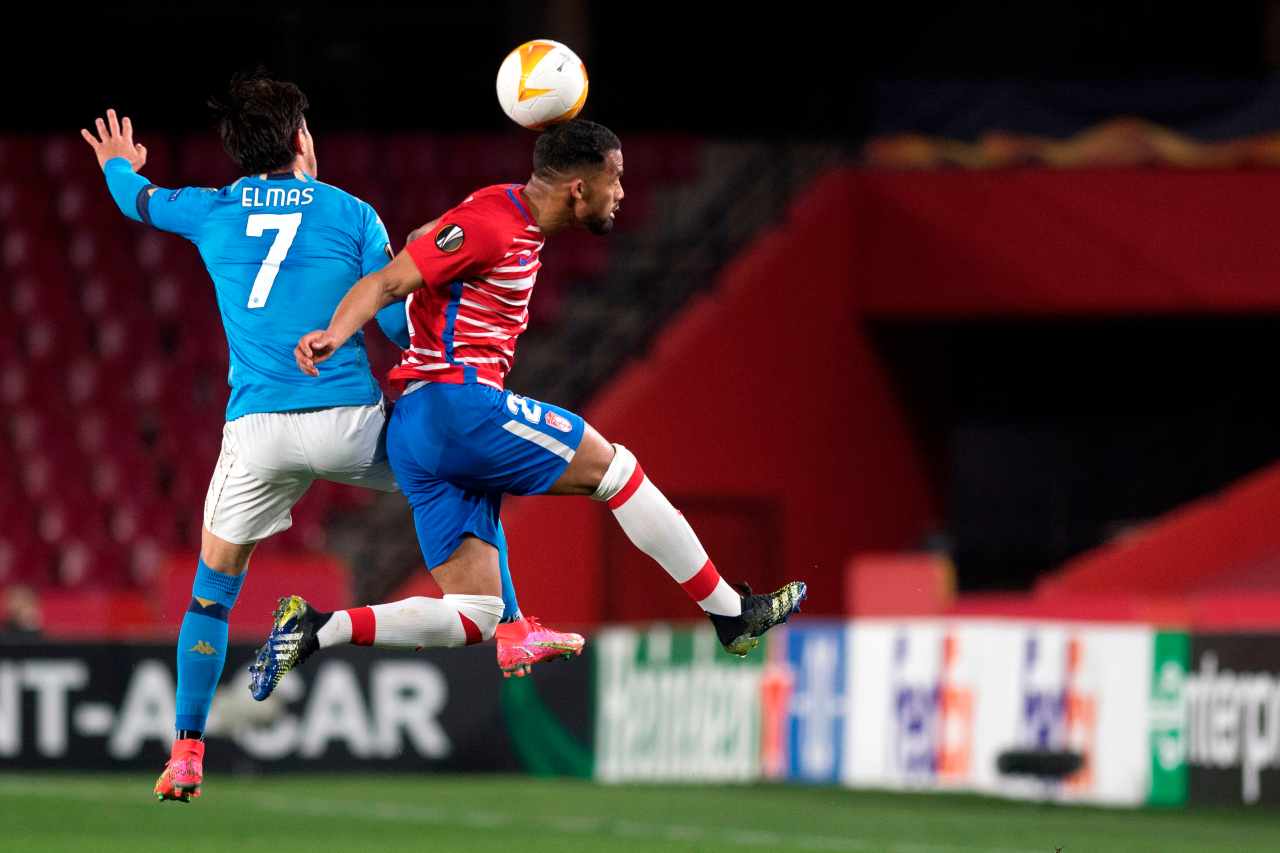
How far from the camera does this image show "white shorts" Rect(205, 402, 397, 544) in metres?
7.66

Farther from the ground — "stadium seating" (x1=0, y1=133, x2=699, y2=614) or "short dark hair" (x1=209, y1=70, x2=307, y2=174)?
"stadium seating" (x1=0, y1=133, x2=699, y2=614)

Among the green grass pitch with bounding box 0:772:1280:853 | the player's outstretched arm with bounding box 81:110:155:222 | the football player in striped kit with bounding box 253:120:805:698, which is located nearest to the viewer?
the football player in striped kit with bounding box 253:120:805:698

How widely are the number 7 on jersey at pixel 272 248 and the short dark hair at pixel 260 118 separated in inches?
8.4

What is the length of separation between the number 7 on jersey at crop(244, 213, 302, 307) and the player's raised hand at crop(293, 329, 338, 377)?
0.54 metres

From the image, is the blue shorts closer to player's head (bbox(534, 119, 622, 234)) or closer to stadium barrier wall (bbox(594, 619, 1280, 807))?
player's head (bbox(534, 119, 622, 234))

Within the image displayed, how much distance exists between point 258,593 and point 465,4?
24.0 feet

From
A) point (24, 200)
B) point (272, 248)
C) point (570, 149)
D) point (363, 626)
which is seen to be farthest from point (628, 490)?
point (24, 200)

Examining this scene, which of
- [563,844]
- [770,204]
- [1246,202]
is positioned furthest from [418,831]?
Result: [1246,202]

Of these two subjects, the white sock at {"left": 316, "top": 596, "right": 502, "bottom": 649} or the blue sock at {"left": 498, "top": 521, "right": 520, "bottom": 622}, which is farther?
the blue sock at {"left": 498, "top": 521, "right": 520, "bottom": 622}

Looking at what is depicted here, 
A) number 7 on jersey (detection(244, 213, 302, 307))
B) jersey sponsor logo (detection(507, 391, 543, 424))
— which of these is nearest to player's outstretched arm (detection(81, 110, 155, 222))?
number 7 on jersey (detection(244, 213, 302, 307))

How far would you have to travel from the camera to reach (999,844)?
1214 centimetres

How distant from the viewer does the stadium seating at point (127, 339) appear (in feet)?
59.0

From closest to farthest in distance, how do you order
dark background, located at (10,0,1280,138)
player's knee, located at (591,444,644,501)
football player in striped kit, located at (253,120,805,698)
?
1. football player in striped kit, located at (253,120,805,698)
2. player's knee, located at (591,444,644,501)
3. dark background, located at (10,0,1280,138)

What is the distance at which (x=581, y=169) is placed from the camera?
7.62 metres
